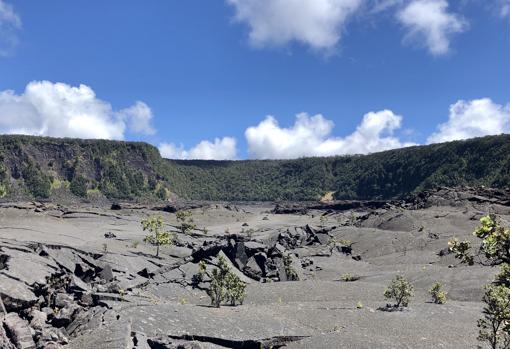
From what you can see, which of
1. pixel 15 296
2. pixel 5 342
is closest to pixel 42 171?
pixel 15 296

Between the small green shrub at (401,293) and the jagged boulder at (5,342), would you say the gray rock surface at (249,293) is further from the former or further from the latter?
the small green shrub at (401,293)

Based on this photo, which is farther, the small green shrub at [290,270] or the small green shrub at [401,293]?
the small green shrub at [290,270]

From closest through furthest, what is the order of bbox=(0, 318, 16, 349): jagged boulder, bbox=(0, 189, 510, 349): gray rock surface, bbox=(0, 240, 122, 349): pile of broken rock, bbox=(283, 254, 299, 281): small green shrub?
1. bbox=(0, 318, 16, 349): jagged boulder
2. bbox=(0, 240, 122, 349): pile of broken rock
3. bbox=(0, 189, 510, 349): gray rock surface
4. bbox=(283, 254, 299, 281): small green shrub

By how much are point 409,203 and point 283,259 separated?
184ft

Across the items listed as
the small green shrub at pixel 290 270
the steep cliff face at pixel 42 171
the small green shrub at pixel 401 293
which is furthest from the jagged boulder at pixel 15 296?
the steep cliff face at pixel 42 171

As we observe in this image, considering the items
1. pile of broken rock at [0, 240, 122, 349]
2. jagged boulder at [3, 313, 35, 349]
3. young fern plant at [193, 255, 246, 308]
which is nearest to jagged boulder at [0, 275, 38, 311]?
pile of broken rock at [0, 240, 122, 349]

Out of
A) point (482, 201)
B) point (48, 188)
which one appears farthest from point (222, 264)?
point (48, 188)

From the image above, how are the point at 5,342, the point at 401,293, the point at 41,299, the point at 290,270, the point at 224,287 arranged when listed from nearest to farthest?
the point at 5,342
the point at 41,299
the point at 401,293
the point at 224,287
the point at 290,270

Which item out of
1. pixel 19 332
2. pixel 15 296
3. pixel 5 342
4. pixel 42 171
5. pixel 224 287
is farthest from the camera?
pixel 42 171

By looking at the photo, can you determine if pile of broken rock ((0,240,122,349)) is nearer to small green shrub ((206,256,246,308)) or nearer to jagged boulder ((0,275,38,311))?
jagged boulder ((0,275,38,311))

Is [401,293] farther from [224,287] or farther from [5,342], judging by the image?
[5,342]

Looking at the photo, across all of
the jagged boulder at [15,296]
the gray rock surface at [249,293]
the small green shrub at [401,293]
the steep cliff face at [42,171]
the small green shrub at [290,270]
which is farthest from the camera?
the steep cliff face at [42,171]

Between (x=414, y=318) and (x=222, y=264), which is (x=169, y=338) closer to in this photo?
(x=222, y=264)

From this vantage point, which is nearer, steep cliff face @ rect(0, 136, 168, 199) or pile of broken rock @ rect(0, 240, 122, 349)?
pile of broken rock @ rect(0, 240, 122, 349)
